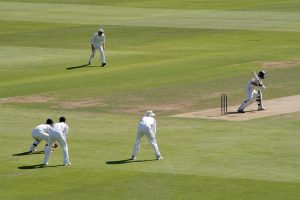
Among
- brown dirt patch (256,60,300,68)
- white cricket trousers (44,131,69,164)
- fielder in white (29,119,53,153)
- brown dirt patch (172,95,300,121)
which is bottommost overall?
white cricket trousers (44,131,69,164)

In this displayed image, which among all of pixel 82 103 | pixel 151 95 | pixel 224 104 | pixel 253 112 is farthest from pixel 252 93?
pixel 82 103

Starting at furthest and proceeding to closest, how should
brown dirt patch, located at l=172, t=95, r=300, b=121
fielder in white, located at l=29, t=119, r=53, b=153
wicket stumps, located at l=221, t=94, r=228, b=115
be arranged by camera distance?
wicket stumps, located at l=221, t=94, r=228, b=115 → brown dirt patch, located at l=172, t=95, r=300, b=121 → fielder in white, located at l=29, t=119, r=53, b=153

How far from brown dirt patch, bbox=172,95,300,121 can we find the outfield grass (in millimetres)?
1017

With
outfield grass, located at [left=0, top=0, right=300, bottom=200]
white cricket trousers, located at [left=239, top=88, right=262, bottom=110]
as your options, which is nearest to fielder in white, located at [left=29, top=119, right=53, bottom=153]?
outfield grass, located at [left=0, top=0, right=300, bottom=200]

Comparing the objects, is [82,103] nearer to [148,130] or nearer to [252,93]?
[252,93]

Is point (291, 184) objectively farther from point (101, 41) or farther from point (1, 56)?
point (1, 56)

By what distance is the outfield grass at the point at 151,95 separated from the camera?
113ft

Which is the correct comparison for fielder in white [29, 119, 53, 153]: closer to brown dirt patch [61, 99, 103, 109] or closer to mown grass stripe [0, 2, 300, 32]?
brown dirt patch [61, 99, 103, 109]

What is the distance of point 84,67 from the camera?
63.9 m

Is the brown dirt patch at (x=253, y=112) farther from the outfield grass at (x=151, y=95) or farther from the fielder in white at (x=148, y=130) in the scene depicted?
the fielder in white at (x=148, y=130)

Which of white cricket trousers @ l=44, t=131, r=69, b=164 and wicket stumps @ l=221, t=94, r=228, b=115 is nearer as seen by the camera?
white cricket trousers @ l=44, t=131, r=69, b=164

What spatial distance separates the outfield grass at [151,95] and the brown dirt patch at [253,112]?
102 cm

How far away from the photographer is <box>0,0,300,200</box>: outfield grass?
113ft

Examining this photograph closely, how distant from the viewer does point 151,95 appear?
174ft
